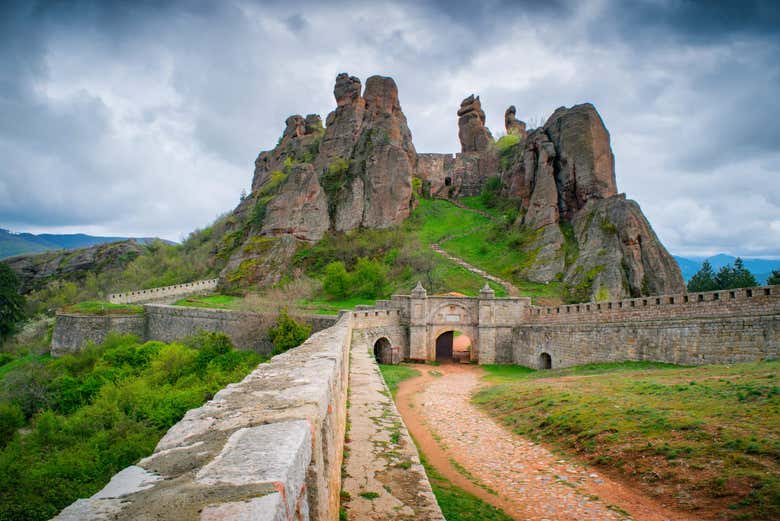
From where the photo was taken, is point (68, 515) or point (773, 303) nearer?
point (68, 515)

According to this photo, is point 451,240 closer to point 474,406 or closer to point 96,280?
point 474,406

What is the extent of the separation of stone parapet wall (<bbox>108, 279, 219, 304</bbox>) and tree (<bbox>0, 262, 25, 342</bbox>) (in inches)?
413

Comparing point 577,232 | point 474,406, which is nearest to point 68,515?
point 474,406

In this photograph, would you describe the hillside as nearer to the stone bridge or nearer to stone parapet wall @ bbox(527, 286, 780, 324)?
stone parapet wall @ bbox(527, 286, 780, 324)

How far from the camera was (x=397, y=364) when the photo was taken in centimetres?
2808

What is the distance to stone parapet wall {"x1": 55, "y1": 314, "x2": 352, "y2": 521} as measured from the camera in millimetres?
1883

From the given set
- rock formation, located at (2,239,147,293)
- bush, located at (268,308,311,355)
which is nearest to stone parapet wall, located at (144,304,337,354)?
Answer: bush, located at (268,308,311,355)

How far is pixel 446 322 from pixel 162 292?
3074 cm

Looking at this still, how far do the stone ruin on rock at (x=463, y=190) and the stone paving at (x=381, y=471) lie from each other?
2584 centimetres

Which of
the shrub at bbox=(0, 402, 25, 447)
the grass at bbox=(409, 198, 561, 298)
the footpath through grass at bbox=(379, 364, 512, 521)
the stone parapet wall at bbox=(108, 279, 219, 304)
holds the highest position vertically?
the grass at bbox=(409, 198, 561, 298)

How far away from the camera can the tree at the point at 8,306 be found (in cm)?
4253

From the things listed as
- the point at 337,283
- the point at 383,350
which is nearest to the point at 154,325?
the point at 337,283

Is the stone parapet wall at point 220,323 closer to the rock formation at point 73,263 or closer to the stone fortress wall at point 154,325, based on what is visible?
the stone fortress wall at point 154,325

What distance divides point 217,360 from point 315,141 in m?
44.9
